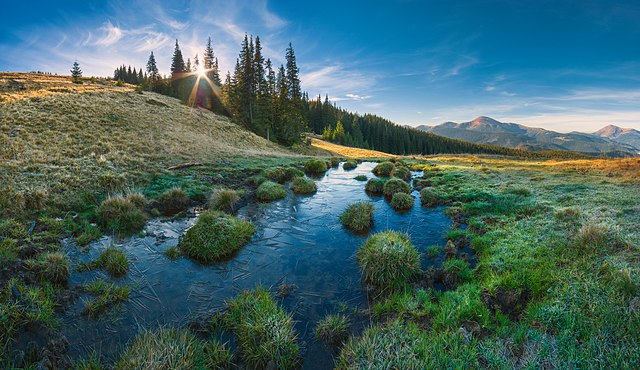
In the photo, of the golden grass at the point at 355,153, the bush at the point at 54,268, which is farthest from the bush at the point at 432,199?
the golden grass at the point at 355,153

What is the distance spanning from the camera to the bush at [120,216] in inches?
438

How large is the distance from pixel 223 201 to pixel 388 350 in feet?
40.1

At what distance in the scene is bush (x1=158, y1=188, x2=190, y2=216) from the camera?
46.0 ft

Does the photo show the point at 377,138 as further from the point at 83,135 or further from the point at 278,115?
the point at 83,135

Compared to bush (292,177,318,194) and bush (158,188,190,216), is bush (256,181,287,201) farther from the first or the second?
bush (158,188,190,216)

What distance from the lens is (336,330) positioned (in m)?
6.06

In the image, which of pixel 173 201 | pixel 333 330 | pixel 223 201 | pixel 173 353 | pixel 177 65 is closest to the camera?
pixel 173 353

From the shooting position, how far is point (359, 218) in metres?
13.0

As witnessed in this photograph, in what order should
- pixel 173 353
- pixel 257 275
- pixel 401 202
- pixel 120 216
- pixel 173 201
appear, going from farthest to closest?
pixel 401 202
pixel 173 201
pixel 120 216
pixel 257 275
pixel 173 353

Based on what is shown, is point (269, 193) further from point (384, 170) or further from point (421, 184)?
point (384, 170)

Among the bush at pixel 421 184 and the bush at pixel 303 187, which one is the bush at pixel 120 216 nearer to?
the bush at pixel 303 187

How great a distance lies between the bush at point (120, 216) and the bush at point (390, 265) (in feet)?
32.8

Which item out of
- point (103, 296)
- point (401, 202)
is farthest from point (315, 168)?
point (103, 296)

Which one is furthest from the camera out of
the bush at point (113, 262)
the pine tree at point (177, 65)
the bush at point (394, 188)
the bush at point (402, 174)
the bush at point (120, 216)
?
the pine tree at point (177, 65)
